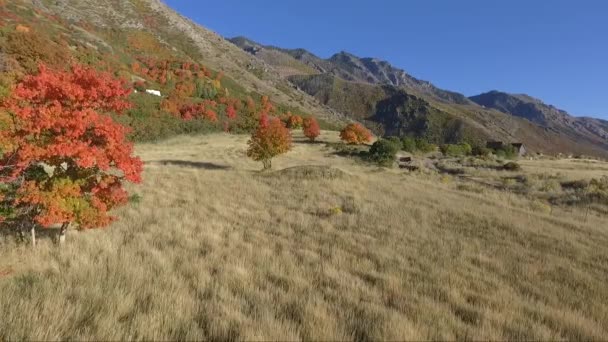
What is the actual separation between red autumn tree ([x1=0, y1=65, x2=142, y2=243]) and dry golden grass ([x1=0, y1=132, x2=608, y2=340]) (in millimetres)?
971

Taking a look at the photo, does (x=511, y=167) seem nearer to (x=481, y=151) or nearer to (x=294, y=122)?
(x=481, y=151)

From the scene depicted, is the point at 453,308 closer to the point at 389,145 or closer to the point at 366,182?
the point at 366,182

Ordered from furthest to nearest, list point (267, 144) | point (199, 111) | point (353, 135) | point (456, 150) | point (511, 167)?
point (199, 111)
point (456, 150)
point (353, 135)
point (511, 167)
point (267, 144)

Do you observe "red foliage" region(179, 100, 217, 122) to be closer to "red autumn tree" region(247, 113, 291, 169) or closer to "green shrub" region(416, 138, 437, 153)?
"green shrub" region(416, 138, 437, 153)

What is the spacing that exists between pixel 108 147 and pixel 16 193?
2226 mm

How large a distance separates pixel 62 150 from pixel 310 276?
561cm

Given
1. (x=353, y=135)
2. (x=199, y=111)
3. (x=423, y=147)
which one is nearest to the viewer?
(x=353, y=135)

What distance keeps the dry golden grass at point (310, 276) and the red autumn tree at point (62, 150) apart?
0.97 meters

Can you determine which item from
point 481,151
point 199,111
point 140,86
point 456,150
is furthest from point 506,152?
point 140,86

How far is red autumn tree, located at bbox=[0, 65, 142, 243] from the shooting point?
964 centimetres

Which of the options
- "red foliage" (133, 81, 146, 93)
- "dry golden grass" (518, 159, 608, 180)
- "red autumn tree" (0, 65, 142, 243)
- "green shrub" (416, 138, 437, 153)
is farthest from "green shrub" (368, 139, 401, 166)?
"red foliage" (133, 81, 146, 93)

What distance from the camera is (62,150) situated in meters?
9.41

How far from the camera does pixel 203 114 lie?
77.5 m

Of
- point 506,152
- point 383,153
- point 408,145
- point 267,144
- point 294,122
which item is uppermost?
point 294,122
